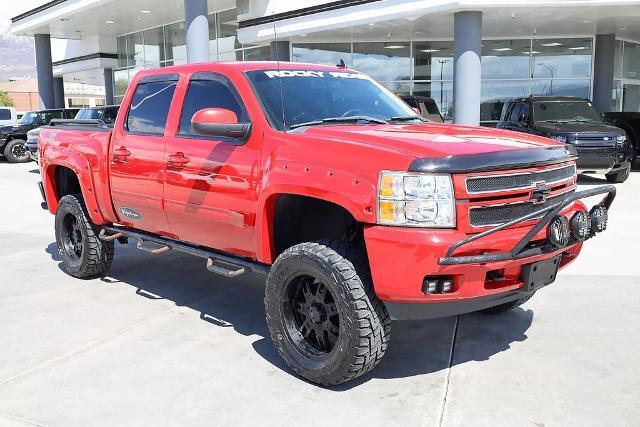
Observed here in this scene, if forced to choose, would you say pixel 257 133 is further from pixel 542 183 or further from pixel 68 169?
pixel 68 169

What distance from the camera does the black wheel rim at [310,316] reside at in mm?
3898

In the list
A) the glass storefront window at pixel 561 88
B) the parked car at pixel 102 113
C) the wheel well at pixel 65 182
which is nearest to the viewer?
the wheel well at pixel 65 182

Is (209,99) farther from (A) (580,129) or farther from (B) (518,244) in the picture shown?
(A) (580,129)

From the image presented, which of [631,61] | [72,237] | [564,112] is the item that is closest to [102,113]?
[72,237]

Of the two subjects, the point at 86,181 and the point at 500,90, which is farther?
the point at 500,90

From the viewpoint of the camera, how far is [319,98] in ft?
15.4

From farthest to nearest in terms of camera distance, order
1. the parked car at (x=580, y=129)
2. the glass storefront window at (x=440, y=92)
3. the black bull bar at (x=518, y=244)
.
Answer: the glass storefront window at (x=440, y=92) < the parked car at (x=580, y=129) < the black bull bar at (x=518, y=244)

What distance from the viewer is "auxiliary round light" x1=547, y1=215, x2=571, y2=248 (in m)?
3.59

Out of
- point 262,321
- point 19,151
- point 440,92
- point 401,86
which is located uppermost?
point 401,86

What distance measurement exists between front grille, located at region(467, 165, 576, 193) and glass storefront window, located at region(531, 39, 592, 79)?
19.1m

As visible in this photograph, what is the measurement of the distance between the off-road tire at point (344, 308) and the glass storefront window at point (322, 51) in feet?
64.2

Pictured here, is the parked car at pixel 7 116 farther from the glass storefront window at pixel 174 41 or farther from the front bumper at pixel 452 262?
the front bumper at pixel 452 262

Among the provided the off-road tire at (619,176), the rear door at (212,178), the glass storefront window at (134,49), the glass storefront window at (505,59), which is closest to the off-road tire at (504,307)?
the rear door at (212,178)

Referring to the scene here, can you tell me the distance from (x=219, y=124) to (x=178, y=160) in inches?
30.2
